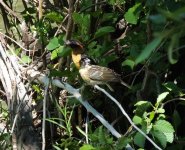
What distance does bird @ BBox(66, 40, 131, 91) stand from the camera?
2850 millimetres

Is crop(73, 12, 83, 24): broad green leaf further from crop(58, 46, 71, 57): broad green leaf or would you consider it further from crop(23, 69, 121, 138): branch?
crop(23, 69, 121, 138): branch

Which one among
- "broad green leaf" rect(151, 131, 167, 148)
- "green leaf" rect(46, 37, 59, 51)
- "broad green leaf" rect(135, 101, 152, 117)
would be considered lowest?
"broad green leaf" rect(151, 131, 167, 148)

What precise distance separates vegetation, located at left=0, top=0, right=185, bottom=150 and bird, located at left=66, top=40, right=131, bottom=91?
0.05m

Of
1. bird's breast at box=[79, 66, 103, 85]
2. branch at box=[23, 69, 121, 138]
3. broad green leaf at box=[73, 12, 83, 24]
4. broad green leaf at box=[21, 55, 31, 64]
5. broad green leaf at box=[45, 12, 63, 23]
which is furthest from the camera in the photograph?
broad green leaf at box=[21, 55, 31, 64]

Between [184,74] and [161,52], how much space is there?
0.50 meters

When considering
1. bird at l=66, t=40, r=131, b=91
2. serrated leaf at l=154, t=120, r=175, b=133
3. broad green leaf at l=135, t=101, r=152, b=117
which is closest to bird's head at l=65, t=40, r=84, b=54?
bird at l=66, t=40, r=131, b=91

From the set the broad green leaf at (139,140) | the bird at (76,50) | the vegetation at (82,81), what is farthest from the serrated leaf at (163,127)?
the bird at (76,50)

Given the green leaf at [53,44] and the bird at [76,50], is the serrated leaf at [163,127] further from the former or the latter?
the green leaf at [53,44]

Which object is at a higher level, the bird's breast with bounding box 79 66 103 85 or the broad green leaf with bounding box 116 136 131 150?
the bird's breast with bounding box 79 66 103 85

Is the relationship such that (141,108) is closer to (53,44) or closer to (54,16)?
(53,44)

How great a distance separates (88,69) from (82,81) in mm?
255

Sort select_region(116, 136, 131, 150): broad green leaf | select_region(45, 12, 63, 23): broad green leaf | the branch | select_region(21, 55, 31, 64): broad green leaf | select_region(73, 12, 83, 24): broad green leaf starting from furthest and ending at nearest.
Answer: select_region(21, 55, 31, 64): broad green leaf < select_region(45, 12, 63, 23): broad green leaf < select_region(73, 12, 83, 24): broad green leaf < the branch < select_region(116, 136, 131, 150): broad green leaf

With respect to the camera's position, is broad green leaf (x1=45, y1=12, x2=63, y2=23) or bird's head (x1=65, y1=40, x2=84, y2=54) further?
broad green leaf (x1=45, y1=12, x2=63, y2=23)

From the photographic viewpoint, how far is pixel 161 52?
2.73 metres
